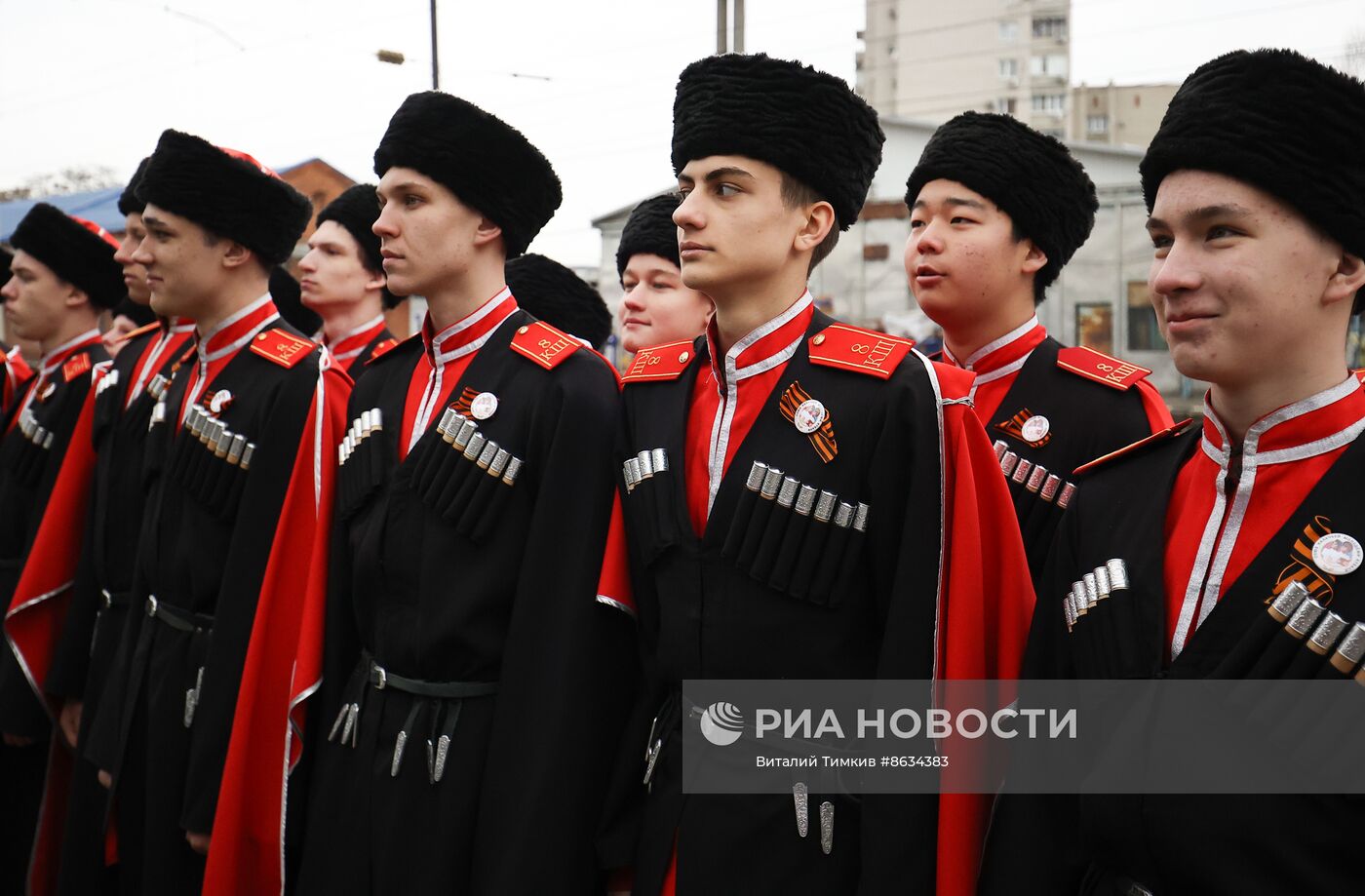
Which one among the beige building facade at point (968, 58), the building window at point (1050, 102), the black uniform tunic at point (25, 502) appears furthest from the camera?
the building window at point (1050, 102)

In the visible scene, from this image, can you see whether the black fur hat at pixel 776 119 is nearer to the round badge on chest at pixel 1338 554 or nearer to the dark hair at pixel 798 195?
the dark hair at pixel 798 195

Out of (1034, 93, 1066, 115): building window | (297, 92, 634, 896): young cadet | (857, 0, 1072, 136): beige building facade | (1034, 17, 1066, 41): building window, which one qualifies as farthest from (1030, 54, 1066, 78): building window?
(297, 92, 634, 896): young cadet

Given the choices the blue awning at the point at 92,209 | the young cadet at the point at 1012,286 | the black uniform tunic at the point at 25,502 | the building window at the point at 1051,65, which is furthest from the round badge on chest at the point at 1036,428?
the building window at the point at 1051,65

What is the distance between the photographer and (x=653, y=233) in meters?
4.03

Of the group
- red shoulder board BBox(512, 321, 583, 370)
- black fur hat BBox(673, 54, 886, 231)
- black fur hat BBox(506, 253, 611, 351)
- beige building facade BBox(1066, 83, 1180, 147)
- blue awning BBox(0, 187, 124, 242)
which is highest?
black fur hat BBox(673, 54, 886, 231)

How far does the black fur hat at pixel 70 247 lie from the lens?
582 centimetres

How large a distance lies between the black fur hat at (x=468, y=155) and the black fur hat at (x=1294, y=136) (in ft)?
6.19

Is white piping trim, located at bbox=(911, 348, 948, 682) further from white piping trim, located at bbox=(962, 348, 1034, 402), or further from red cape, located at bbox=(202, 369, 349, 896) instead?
red cape, located at bbox=(202, 369, 349, 896)

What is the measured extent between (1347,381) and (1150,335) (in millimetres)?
24591

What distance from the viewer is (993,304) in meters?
3.62

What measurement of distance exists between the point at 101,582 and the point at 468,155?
2.28 metres

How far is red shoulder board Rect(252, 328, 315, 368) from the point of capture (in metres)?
3.87

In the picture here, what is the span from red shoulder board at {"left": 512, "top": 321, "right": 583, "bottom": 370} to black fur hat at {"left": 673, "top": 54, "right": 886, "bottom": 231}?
0.60 metres

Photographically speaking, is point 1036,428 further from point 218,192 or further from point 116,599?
point 116,599
